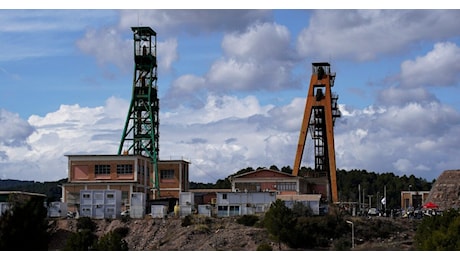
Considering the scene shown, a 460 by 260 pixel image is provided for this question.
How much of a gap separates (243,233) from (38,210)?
46.2 feet

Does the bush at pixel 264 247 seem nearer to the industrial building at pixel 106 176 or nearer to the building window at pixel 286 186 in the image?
the industrial building at pixel 106 176

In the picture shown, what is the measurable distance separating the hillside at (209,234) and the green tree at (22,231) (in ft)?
24.4

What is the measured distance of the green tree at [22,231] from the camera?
49.7 metres

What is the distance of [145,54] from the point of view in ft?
266

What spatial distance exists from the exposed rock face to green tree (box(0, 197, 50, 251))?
44.2 metres

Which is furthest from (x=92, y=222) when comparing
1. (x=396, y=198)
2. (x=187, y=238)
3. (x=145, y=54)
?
(x=396, y=198)

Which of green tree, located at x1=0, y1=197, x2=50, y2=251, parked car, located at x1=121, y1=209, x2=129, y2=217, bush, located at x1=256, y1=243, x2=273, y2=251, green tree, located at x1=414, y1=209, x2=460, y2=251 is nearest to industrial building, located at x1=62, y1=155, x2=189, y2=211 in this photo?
parked car, located at x1=121, y1=209, x2=129, y2=217

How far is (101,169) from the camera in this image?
73500 mm

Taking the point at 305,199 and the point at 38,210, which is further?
the point at 305,199

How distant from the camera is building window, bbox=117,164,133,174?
240 ft

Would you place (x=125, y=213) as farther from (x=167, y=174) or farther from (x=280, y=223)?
(x=280, y=223)

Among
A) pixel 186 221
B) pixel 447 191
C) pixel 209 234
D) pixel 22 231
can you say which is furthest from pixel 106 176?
pixel 447 191

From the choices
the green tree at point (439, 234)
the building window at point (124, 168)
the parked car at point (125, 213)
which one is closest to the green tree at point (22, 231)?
the parked car at point (125, 213)

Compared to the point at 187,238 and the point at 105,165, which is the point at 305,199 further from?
the point at 105,165
